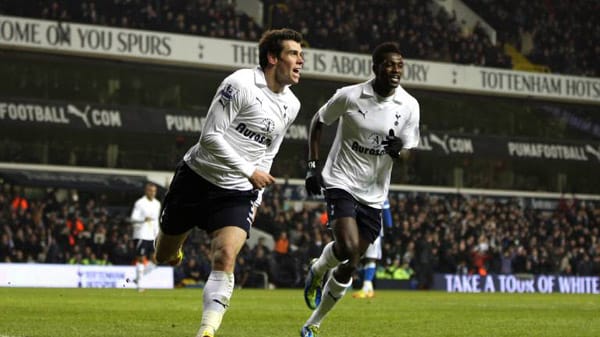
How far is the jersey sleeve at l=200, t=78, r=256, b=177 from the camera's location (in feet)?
27.9

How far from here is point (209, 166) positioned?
8.90 metres

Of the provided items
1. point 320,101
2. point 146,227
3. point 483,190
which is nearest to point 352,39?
point 320,101

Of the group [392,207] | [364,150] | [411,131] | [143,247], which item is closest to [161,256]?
[364,150]

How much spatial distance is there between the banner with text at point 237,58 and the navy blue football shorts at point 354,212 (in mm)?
28521

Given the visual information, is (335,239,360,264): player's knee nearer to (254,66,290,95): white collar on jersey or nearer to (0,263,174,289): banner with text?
(254,66,290,95): white collar on jersey

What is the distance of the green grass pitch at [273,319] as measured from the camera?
11.2 meters

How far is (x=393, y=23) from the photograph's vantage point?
46531 millimetres

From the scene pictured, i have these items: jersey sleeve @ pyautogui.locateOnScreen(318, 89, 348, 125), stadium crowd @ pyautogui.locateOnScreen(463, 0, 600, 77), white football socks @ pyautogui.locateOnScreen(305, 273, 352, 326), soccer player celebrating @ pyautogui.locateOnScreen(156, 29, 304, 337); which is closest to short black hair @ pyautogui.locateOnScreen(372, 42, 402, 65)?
jersey sleeve @ pyautogui.locateOnScreen(318, 89, 348, 125)

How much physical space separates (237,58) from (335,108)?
3153 centimetres

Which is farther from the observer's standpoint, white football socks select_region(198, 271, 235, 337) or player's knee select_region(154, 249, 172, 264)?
player's knee select_region(154, 249, 172, 264)

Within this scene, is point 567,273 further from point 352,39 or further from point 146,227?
point 146,227

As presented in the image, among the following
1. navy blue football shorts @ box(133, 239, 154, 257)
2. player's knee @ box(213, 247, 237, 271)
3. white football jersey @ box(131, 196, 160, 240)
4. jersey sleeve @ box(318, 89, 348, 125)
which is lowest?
player's knee @ box(213, 247, 237, 271)

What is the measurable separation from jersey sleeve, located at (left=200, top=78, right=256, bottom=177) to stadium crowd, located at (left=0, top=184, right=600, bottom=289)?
568 inches

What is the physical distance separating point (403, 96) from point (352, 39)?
113 ft
